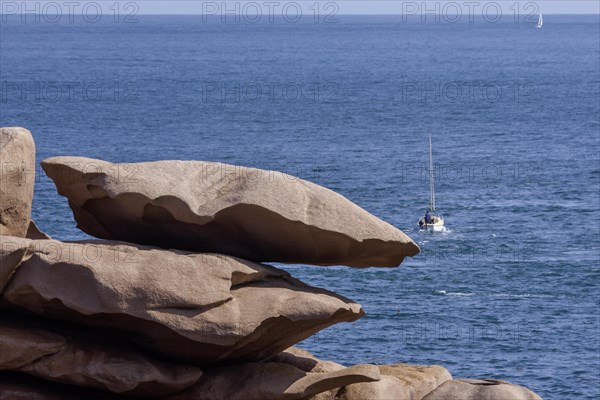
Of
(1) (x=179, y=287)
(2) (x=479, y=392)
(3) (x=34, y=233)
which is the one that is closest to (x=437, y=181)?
(3) (x=34, y=233)

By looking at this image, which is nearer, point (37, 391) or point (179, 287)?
point (179, 287)

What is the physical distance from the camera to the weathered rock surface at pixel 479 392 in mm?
27531

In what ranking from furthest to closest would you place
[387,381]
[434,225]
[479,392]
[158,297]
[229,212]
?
[434,225] → [387,381] → [229,212] → [158,297] → [479,392]

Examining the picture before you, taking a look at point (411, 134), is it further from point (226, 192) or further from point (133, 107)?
point (226, 192)

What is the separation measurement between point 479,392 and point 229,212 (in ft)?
23.4

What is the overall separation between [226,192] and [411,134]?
118100mm

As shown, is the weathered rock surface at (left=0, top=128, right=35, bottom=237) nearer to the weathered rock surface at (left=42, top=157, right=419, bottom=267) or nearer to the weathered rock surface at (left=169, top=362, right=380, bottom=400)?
the weathered rock surface at (left=42, top=157, right=419, bottom=267)

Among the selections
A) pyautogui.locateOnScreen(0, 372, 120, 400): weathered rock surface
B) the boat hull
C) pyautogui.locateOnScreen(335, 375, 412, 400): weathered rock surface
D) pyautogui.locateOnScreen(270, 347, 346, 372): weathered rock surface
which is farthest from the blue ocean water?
pyautogui.locateOnScreen(0, 372, 120, 400): weathered rock surface

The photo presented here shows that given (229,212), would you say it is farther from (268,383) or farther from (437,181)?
(437,181)

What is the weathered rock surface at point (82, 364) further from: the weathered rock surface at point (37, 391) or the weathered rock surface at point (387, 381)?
the weathered rock surface at point (387, 381)

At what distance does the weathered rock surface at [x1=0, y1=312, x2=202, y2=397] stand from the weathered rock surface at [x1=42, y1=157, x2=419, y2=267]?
11.0 ft

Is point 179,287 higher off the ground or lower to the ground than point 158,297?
higher

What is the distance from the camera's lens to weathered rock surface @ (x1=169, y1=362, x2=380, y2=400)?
2925 centimetres

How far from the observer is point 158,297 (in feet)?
92.3
